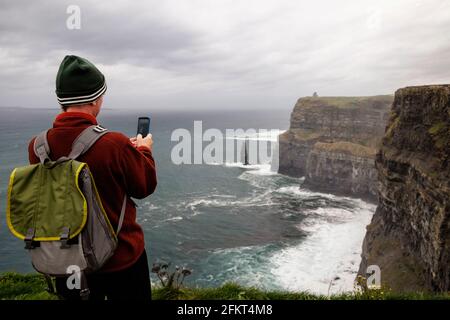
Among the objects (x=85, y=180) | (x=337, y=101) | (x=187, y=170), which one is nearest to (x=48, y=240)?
(x=85, y=180)

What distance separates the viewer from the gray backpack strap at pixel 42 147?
2836mm

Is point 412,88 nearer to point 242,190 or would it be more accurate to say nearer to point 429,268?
point 429,268

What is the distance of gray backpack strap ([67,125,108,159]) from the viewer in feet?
9.25

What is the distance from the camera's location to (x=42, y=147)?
2889 millimetres

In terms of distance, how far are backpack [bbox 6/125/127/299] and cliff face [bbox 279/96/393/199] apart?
67.0 meters

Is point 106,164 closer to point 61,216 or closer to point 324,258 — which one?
point 61,216

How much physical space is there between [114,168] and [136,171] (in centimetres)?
19

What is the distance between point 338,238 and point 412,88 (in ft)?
79.0

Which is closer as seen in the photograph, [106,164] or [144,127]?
[106,164]

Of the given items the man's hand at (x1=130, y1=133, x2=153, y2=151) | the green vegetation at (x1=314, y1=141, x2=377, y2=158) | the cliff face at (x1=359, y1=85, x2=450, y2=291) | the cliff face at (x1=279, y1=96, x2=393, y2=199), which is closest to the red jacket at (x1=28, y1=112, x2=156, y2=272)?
the man's hand at (x1=130, y1=133, x2=153, y2=151)

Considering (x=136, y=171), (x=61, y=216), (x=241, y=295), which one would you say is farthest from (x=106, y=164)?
(x=241, y=295)

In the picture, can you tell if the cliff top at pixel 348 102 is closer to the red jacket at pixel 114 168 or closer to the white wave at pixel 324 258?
the white wave at pixel 324 258

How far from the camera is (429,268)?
21.6 meters

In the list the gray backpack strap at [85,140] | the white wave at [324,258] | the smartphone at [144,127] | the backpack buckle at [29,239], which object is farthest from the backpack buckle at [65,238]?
Answer: the white wave at [324,258]
